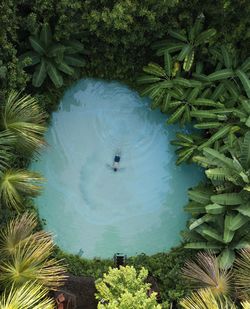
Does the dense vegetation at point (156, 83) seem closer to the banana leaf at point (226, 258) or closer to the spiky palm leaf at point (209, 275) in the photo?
the banana leaf at point (226, 258)

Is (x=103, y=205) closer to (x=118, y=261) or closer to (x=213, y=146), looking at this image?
(x=118, y=261)

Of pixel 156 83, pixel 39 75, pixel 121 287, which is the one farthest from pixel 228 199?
pixel 39 75

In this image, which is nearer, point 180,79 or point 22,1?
point 22,1

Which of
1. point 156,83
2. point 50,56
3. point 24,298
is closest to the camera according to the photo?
point 24,298

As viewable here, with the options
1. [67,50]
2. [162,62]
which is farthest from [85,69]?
[162,62]

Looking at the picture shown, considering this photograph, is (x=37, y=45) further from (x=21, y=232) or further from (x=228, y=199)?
(x=228, y=199)

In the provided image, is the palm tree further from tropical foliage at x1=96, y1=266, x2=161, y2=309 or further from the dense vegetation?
tropical foliage at x1=96, y1=266, x2=161, y2=309
